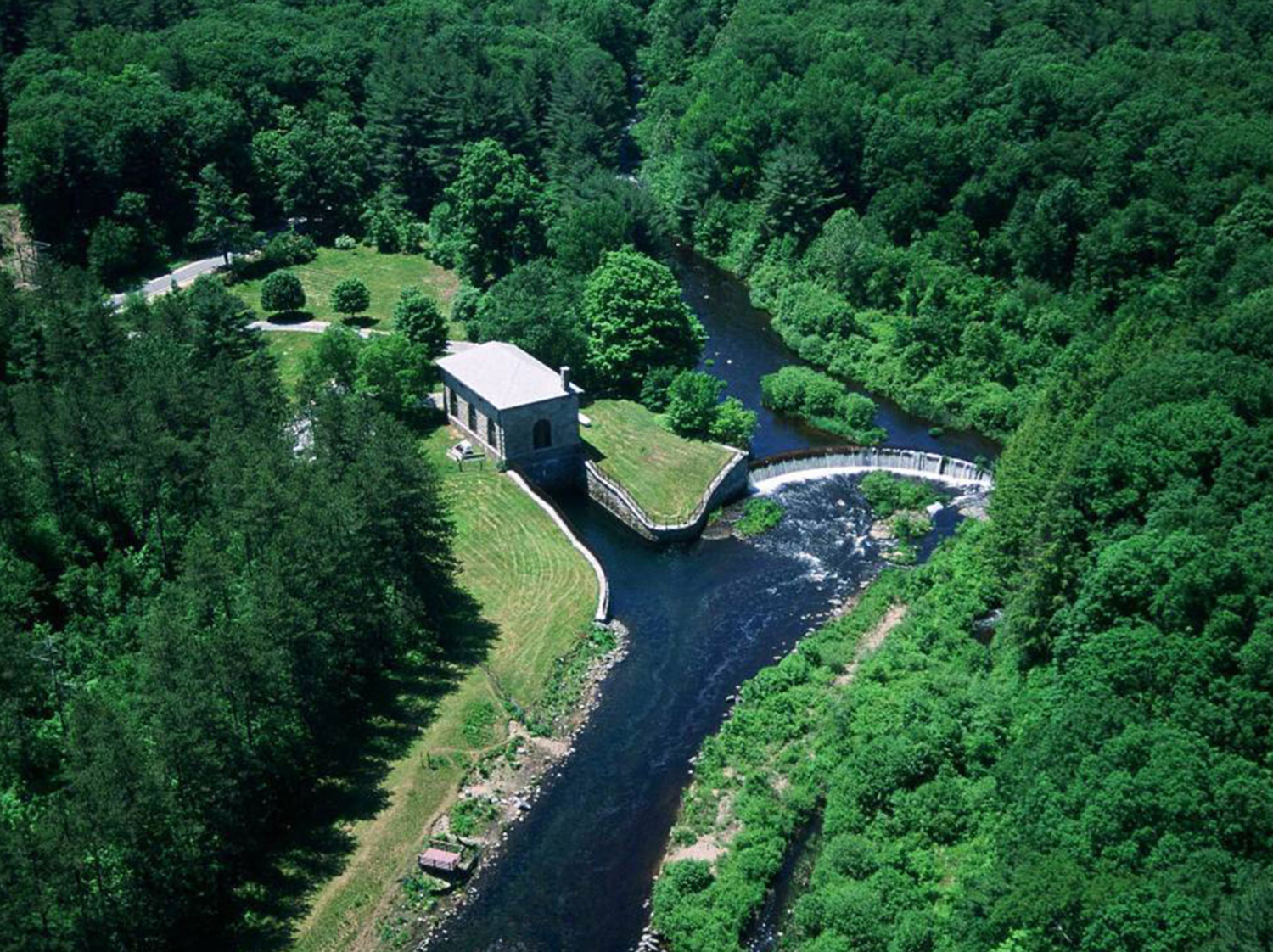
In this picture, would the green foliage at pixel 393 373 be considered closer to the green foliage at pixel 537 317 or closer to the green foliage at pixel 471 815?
the green foliage at pixel 537 317

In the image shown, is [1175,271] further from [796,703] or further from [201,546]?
[201,546]

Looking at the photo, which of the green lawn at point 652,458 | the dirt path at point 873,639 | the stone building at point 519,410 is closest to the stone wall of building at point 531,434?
the stone building at point 519,410

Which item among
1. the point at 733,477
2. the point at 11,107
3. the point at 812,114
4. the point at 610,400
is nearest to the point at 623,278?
the point at 610,400

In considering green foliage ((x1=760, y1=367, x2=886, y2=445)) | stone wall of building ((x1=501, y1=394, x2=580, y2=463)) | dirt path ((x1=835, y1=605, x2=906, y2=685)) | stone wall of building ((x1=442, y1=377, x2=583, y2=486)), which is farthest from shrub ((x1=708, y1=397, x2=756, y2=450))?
dirt path ((x1=835, y1=605, x2=906, y2=685))

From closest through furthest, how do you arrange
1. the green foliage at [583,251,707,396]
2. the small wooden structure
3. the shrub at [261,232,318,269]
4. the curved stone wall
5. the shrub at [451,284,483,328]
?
the small wooden structure
the curved stone wall
the green foliage at [583,251,707,396]
the shrub at [451,284,483,328]
the shrub at [261,232,318,269]

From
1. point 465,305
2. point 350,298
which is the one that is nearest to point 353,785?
point 465,305

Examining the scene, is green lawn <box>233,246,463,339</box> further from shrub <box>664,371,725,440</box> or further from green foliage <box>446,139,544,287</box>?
shrub <box>664,371,725,440</box>

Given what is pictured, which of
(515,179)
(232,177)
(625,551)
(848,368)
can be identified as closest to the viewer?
(625,551)
